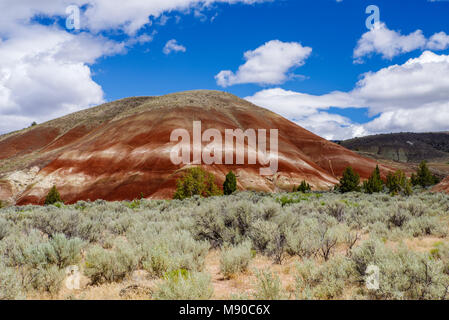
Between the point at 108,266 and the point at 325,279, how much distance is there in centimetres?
397

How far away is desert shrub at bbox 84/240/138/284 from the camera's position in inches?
214

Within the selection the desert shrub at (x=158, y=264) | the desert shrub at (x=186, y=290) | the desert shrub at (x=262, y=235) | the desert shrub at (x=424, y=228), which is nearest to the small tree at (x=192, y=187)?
the desert shrub at (x=424, y=228)

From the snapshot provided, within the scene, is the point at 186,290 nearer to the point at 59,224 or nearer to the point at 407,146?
the point at 59,224

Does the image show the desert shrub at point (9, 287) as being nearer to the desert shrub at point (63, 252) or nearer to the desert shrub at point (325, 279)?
the desert shrub at point (63, 252)

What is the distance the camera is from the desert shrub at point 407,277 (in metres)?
4.03

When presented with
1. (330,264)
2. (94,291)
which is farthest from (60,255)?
(330,264)

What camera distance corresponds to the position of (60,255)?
6.01 meters

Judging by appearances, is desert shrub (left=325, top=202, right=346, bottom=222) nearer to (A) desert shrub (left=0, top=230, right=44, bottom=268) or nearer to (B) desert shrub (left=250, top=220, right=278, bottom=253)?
(B) desert shrub (left=250, top=220, right=278, bottom=253)

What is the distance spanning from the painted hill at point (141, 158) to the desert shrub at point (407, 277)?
4009 centimetres

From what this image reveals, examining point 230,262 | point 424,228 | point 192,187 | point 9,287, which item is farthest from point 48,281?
point 192,187

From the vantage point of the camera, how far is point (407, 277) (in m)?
4.27

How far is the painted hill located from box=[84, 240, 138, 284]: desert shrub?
38.1 meters
